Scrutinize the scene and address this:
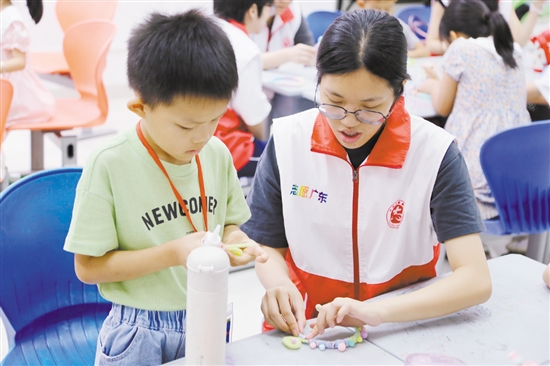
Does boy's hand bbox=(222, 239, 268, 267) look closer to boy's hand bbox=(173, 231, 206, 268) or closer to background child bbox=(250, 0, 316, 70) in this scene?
boy's hand bbox=(173, 231, 206, 268)

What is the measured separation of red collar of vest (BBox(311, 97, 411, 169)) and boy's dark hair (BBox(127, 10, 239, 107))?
1.10ft

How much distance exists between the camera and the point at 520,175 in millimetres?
2121

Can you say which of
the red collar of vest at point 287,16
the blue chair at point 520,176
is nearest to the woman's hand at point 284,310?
the blue chair at point 520,176

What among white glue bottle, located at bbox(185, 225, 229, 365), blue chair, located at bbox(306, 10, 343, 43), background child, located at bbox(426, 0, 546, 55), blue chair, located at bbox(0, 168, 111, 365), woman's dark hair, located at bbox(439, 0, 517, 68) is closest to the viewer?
white glue bottle, located at bbox(185, 225, 229, 365)

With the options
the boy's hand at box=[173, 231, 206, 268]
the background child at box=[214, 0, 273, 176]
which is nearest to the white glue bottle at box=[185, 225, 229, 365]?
the boy's hand at box=[173, 231, 206, 268]

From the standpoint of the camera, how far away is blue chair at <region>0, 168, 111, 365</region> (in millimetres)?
1292

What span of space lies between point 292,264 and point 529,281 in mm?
528

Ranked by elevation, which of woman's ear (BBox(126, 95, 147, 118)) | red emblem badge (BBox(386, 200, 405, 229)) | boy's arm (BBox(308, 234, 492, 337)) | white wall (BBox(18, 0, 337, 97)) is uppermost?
woman's ear (BBox(126, 95, 147, 118))

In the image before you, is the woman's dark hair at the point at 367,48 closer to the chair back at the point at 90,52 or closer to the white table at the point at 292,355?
the white table at the point at 292,355

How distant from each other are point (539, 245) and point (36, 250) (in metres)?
1.89

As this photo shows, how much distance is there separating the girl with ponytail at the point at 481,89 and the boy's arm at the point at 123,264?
1.75 m

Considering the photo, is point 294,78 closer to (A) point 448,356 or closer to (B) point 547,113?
(B) point 547,113

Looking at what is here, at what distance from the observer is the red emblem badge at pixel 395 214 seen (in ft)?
4.34

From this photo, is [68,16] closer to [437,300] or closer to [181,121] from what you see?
[181,121]
